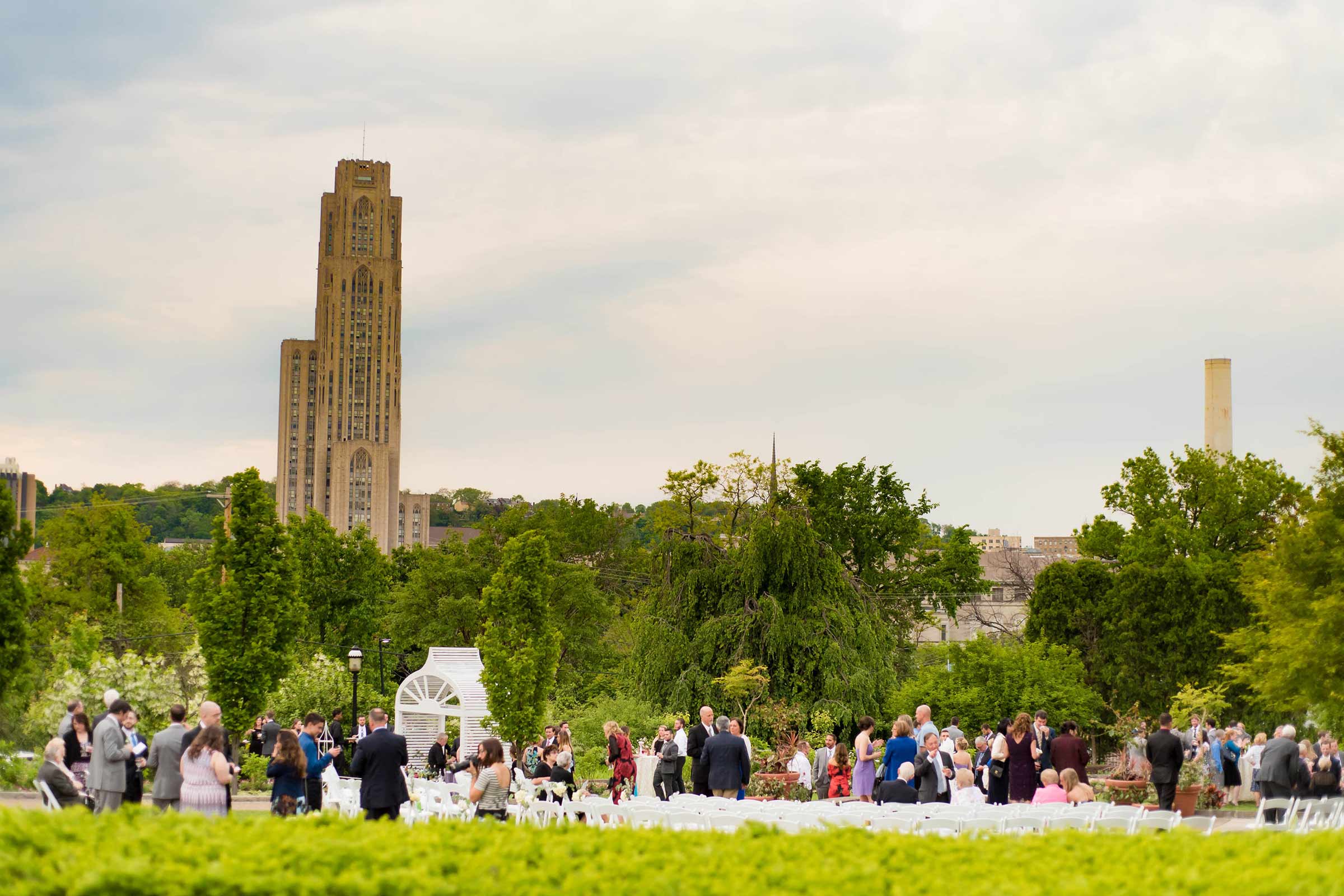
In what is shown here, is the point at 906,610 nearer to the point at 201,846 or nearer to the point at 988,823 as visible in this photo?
the point at 988,823

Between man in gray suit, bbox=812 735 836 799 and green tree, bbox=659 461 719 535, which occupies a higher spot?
green tree, bbox=659 461 719 535

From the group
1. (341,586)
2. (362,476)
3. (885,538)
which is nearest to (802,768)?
(885,538)

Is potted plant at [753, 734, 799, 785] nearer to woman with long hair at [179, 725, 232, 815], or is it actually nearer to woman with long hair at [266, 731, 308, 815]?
woman with long hair at [266, 731, 308, 815]

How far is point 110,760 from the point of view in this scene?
12773 millimetres

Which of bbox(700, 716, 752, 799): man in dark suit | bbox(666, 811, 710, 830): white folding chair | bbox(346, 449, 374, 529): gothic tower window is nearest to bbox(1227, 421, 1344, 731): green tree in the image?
bbox(700, 716, 752, 799): man in dark suit

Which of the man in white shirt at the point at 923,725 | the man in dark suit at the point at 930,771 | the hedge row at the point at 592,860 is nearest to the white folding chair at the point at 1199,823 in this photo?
the man in dark suit at the point at 930,771

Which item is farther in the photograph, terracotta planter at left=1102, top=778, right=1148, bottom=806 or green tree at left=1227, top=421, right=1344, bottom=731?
green tree at left=1227, top=421, right=1344, bottom=731

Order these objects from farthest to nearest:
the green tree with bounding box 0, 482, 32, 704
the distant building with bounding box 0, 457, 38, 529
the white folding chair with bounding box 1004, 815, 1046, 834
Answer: the distant building with bounding box 0, 457, 38, 529 < the green tree with bounding box 0, 482, 32, 704 < the white folding chair with bounding box 1004, 815, 1046, 834

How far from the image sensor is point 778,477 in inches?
1943

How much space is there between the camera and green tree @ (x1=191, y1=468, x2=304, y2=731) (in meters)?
26.7

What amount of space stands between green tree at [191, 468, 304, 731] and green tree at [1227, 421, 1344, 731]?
786 inches

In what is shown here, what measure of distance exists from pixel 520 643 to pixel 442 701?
317 inches

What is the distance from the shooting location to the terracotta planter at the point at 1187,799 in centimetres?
1975

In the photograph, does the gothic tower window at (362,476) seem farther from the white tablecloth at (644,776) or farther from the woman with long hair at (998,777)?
the woman with long hair at (998,777)
